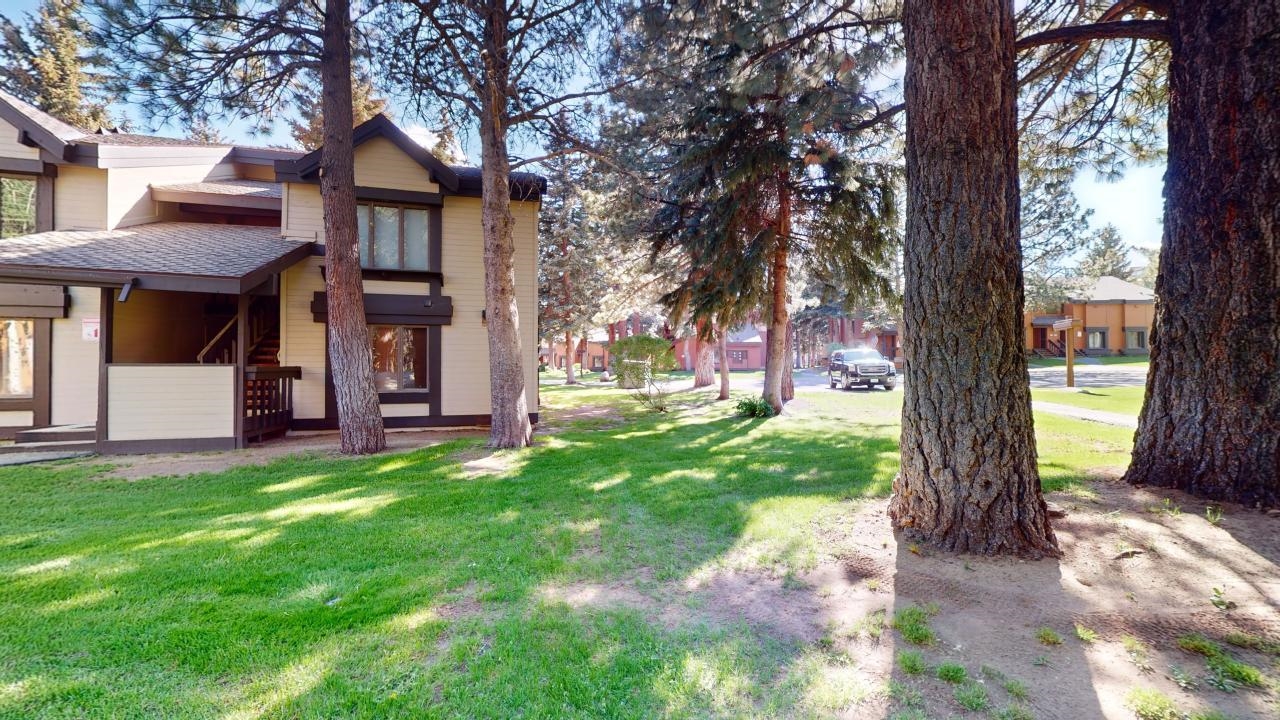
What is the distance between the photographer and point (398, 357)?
10.3 m

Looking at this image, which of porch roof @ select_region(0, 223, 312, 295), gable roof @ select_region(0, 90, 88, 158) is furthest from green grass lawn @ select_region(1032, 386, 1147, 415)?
gable roof @ select_region(0, 90, 88, 158)

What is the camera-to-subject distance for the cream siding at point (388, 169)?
9.73m

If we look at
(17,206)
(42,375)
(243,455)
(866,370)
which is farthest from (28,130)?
(866,370)

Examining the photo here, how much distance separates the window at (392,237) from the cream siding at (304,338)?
3.04 feet

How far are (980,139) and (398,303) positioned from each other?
32.0ft

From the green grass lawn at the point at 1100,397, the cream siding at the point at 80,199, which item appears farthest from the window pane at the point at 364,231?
the green grass lawn at the point at 1100,397

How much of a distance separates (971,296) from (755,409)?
27.3 ft

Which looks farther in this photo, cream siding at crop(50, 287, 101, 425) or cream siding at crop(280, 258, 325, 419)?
cream siding at crop(280, 258, 325, 419)

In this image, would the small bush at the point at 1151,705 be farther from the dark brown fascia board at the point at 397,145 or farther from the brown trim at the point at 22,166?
the brown trim at the point at 22,166

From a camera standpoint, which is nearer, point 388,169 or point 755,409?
point 388,169

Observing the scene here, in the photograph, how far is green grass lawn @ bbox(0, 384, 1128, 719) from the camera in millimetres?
2084

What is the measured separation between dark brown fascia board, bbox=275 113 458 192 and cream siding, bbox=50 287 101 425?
402cm

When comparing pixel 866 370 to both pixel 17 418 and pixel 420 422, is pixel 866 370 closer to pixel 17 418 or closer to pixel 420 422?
pixel 420 422

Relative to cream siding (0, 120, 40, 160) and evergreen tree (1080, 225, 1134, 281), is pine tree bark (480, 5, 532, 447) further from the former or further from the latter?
evergreen tree (1080, 225, 1134, 281)
